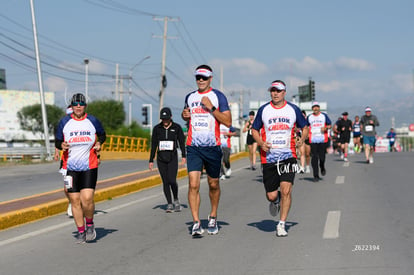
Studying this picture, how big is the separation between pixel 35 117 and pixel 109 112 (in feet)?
64.8

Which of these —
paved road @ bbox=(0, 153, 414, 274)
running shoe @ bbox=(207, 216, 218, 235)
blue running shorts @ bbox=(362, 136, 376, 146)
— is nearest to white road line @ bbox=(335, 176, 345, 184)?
paved road @ bbox=(0, 153, 414, 274)

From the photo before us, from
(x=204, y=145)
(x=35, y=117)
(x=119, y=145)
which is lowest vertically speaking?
(x=119, y=145)

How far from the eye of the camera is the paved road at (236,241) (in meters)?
5.88

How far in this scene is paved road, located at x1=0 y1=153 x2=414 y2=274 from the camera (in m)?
5.88

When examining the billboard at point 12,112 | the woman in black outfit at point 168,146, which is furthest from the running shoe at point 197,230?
the billboard at point 12,112

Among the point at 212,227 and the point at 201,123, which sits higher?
the point at 201,123

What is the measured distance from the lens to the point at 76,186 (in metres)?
7.40

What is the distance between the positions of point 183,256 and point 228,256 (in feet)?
1.53

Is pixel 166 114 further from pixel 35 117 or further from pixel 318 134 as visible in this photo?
pixel 35 117

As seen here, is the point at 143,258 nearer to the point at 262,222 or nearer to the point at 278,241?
the point at 278,241

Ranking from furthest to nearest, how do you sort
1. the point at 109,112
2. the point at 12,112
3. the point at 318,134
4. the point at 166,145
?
1. the point at 12,112
2. the point at 109,112
3. the point at 318,134
4. the point at 166,145

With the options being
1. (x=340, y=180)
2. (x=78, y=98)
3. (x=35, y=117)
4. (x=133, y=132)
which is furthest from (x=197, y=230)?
(x=35, y=117)

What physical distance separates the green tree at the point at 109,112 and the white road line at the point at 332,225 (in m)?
74.1

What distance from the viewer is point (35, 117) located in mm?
97500
